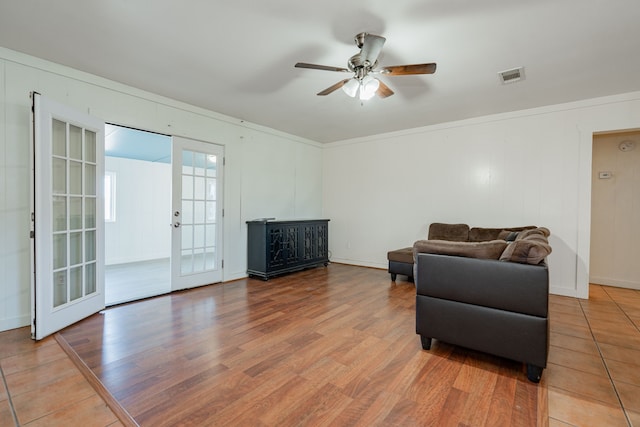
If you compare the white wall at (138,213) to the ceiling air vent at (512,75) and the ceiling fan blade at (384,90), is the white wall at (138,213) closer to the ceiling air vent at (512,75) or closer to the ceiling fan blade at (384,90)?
the ceiling fan blade at (384,90)

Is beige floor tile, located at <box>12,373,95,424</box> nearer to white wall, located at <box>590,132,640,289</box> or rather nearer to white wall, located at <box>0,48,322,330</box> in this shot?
white wall, located at <box>0,48,322,330</box>

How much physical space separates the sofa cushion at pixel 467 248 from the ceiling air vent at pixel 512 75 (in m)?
1.97

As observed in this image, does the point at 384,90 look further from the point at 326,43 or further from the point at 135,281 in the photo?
the point at 135,281

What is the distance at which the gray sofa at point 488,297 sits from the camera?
1.91 meters

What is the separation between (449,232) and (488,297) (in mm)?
2628

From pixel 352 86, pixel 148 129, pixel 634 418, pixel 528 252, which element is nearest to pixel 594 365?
pixel 634 418

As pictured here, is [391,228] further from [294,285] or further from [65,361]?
[65,361]

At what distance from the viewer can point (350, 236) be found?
19.9ft

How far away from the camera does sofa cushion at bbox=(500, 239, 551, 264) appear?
191 centimetres

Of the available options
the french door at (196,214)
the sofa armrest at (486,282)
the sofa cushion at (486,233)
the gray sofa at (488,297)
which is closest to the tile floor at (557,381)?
the gray sofa at (488,297)

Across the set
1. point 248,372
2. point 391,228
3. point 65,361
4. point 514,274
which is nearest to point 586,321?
point 514,274

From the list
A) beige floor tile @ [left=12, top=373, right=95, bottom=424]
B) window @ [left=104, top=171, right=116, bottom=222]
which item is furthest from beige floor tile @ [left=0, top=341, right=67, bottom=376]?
window @ [left=104, top=171, right=116, bottom=222]

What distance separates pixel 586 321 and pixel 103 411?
426 cm

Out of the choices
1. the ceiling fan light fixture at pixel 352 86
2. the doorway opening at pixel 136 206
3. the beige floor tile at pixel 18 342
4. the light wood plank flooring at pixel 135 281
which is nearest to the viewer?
the beige floor tile at pixel 18 342
